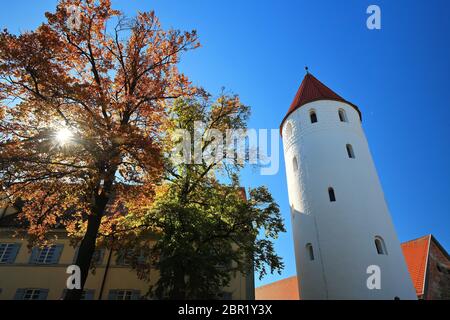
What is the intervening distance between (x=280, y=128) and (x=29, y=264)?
24.2 meters


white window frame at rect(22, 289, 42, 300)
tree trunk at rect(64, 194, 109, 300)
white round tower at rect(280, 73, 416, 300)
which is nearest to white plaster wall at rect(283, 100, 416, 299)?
white round tower at rect(280, 73, 416, 300)

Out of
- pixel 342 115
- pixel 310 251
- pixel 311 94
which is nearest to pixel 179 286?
pixel 310 251

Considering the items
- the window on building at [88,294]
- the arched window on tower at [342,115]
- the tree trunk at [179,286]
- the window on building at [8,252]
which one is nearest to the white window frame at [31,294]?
the window on building at [88,294]

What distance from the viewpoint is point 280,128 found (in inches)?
1251

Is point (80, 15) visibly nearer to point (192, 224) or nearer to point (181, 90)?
point (181, 90)

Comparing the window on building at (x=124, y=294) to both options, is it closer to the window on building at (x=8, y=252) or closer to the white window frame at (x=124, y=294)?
the white window frame at (x=124, y=294)

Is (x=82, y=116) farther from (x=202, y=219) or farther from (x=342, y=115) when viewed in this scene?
(x=342, y=115)

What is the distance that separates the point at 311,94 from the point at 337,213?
41.7ft

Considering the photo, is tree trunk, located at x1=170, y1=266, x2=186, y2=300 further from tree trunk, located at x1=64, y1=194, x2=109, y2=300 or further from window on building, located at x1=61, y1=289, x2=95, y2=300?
window on building, located at x1=61, y1=289, x2=95, y2=300

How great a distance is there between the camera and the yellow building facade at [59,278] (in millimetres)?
20734

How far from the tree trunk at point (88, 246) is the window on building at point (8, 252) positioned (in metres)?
14.6

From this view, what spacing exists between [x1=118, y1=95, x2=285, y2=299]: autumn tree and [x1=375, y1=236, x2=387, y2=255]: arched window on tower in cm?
906

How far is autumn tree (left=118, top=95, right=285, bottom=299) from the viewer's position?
45.6ft
